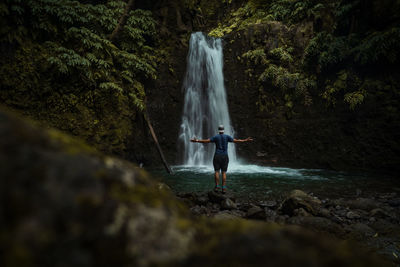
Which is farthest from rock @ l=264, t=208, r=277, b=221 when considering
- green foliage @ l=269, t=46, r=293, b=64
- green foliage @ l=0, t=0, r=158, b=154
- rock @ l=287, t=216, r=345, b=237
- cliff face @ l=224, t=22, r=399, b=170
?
green foliage @ l=269, t=46, r=293, b=64

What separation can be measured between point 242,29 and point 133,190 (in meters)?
16.7

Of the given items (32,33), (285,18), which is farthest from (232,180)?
(285,18)

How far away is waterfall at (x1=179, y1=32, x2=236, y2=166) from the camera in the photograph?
13953 millimetres

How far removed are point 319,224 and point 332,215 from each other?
109 cm

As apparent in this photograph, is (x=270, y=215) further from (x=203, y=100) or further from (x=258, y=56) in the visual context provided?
(x=258, y=56)

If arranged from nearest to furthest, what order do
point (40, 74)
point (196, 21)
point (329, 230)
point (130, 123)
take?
point (329, 230)
point (40, 74)
point (130, 123)
point (196, 21)

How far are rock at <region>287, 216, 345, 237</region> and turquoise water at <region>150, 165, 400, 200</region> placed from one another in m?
2.15

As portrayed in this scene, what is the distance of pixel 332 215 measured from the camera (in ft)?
16.1

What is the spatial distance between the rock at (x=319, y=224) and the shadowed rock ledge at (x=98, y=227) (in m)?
3.72

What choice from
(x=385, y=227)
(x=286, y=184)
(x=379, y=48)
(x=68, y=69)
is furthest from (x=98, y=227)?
(x=379, y=48)

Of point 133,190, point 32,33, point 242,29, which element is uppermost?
point 242,29

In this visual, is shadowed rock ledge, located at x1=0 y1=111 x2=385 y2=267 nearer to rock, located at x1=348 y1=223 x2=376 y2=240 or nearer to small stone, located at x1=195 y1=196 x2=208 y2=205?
rock, located at x1=348 y1=223 x2=376 y2=240

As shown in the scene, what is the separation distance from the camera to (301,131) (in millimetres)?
12539

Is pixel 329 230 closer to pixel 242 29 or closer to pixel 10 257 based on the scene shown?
pixel 10 257
